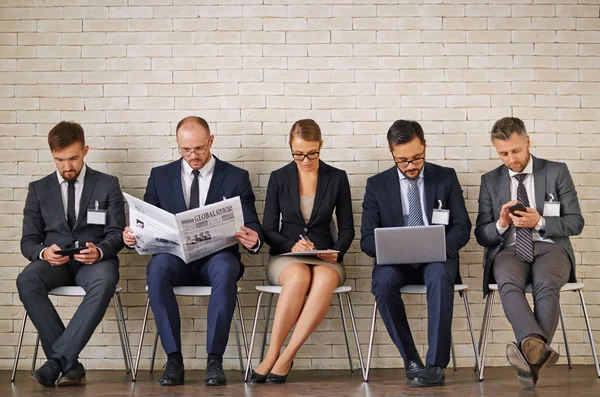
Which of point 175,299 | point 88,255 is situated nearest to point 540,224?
Result: point 175,299

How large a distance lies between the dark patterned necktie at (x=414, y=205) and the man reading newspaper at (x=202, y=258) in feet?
3.03

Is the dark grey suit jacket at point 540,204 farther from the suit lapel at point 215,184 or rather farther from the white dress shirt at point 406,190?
the suit lapel at point 215,184

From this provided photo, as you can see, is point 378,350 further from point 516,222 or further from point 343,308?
point 516,222

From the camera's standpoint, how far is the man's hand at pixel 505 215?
180 inches

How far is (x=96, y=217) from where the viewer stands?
4980 mm

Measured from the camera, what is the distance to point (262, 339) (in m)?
5.26

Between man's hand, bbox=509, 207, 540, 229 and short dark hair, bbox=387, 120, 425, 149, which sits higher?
short dark hair, bbox=387, 120, 425, 149

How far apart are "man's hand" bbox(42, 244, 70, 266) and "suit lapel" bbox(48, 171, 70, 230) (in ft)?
0.85

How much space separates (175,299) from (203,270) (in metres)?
0.26

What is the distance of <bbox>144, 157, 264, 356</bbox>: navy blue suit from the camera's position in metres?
4.52

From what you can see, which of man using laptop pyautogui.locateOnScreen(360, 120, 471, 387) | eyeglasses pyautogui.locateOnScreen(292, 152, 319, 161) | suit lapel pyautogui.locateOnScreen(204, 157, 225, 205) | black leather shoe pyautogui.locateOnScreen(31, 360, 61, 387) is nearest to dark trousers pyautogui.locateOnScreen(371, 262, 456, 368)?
man using laptop pyautogui.locateOnScreen(360, 120, 471, 387)

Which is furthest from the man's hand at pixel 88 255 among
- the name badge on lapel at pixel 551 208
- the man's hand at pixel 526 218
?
the name badge on lapel at pixel 551 208

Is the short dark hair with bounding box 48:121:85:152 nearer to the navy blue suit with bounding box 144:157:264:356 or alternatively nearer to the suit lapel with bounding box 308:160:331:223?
the navy blue suit with bounding box 144:157:264:356

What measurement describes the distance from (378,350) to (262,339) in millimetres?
778
